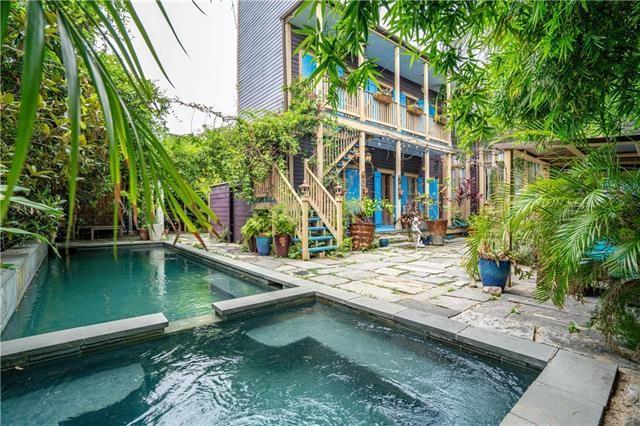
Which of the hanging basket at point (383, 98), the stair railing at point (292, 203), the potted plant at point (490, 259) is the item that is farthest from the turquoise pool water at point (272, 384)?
the hanging basket at point (383, 98)

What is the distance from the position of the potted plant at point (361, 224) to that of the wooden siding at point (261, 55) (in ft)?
10.7

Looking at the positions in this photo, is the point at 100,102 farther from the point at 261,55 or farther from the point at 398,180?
the point at 261,55

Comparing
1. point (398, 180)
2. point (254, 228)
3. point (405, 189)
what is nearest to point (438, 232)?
point (398, 180)

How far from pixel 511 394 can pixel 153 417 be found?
7.13ft

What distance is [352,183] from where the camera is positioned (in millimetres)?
Result: 9602

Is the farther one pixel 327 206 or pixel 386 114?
pixel 386 114

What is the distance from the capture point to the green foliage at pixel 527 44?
1490 mm

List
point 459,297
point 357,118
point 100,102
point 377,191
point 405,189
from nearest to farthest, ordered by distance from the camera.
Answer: point 100,102 → point 459,297 → point 357,118 → point 377,191 → point 405,189

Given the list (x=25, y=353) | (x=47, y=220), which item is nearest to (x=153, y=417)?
(x=25, y=353)

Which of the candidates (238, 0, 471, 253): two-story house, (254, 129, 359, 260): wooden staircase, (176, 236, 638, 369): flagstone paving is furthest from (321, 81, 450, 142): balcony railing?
(176, 236, 638, 369): flagstone paving

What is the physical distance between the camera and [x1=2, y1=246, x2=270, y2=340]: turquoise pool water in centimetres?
355

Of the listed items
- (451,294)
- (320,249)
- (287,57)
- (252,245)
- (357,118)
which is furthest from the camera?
(357,118)

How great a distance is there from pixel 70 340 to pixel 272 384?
1611mm

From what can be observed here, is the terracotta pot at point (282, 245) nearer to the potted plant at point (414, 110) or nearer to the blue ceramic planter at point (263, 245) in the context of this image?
the blue ceramic planter at point (263, 245)
